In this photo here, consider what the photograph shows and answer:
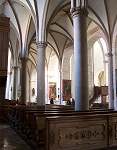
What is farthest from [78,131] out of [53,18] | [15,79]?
[15,79]

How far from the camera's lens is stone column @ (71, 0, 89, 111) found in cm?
1023

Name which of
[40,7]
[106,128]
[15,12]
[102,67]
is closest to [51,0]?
[40,7]

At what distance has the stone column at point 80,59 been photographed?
10234mm

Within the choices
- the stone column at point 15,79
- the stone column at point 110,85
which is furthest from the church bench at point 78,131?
the stone column at point 15,79

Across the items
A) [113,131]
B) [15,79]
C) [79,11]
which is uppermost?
[79,11]

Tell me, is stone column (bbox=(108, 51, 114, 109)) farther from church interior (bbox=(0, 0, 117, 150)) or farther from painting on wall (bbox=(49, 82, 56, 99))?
painting on wall (bbox=(49, 82, 56, 99))

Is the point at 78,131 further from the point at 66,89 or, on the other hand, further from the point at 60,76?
the point at 60,76

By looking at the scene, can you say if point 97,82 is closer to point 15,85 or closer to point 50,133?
point 15,85

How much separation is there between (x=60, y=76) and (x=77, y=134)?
23539 mm

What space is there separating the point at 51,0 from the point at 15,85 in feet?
45.4

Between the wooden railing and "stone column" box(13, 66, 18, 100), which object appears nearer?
the wooden railing

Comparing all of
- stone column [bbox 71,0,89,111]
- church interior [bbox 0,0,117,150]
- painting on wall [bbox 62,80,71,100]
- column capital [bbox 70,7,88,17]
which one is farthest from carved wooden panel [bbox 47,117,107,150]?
painting on wall [bbox 62,80,71,100]

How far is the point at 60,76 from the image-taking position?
30.1m

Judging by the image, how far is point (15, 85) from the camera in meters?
28.9
